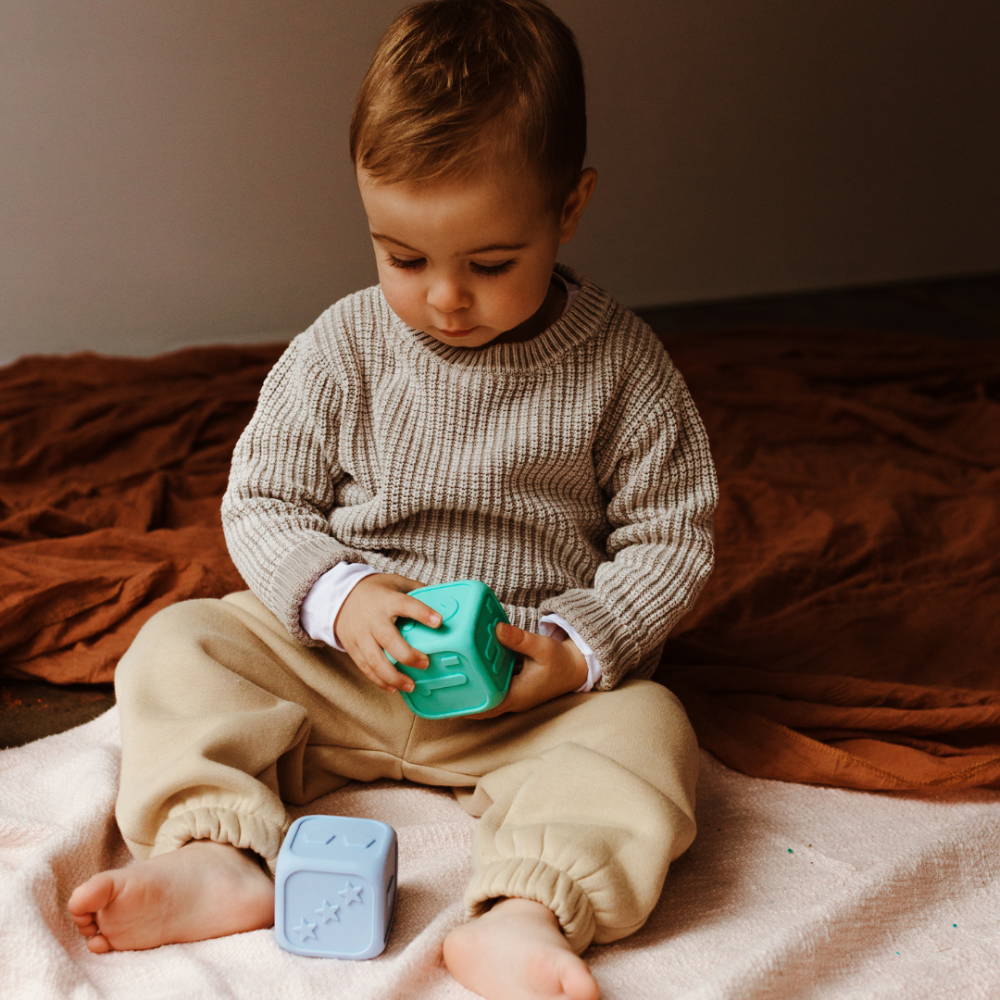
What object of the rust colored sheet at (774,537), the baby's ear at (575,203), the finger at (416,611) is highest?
the baby's ear at (575,203)

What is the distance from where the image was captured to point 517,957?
0.62 meters

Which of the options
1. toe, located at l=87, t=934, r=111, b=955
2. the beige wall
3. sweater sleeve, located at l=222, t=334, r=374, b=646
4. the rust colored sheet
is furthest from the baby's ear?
the beige wall

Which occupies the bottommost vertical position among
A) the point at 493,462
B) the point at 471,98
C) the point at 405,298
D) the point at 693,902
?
the point at 693,902

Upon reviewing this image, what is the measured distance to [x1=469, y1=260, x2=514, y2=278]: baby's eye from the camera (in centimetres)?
77

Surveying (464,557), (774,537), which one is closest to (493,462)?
(464,557)

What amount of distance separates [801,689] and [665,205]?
2.22 meters

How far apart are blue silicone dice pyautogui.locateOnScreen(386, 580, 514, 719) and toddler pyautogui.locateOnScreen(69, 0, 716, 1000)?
12 millimetres

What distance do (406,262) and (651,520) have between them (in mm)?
308

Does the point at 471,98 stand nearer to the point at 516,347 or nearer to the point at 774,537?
the point at 516,347

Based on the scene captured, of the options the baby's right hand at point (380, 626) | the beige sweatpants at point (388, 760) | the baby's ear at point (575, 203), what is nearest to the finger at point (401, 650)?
the baby's right hand at point (380, 626)

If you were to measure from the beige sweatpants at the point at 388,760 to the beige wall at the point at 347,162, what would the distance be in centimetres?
182

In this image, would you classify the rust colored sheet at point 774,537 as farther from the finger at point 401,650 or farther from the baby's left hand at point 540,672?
the finger at point 401,650

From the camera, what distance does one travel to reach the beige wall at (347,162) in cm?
237

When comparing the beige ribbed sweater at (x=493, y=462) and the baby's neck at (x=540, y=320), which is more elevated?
the baby's neck at (x=540, y=320)
